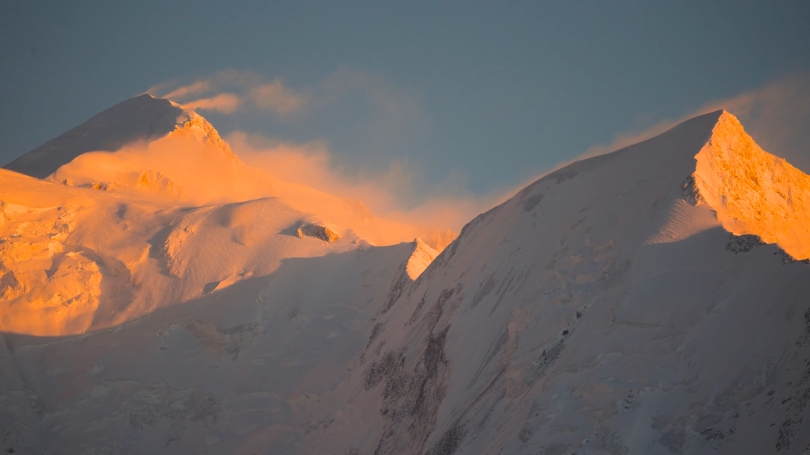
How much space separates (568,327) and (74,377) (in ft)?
88.3

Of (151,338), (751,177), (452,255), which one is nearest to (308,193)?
(151,338)

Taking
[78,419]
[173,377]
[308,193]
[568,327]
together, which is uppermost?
[308,193]

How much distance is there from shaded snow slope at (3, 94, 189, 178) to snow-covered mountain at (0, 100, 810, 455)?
13.5 feet

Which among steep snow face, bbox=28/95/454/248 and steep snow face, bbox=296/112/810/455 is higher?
steep snow face, bbox=28/95/454/248

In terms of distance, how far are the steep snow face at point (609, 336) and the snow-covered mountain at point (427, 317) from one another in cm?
7

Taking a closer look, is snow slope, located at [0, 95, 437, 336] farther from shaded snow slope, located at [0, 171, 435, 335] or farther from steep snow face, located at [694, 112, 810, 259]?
steep snow face, located at [694, 112, 810, 259]

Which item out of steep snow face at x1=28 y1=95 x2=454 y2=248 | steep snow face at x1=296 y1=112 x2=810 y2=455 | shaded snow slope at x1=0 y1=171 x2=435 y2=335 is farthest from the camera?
steep snow face at x1=28 y1=95 x2=454 y2=248

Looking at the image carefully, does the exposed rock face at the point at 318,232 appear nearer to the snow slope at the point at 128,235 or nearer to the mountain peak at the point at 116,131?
the snow slope at the point at 128,235

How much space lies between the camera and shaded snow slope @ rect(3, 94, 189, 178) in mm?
55312

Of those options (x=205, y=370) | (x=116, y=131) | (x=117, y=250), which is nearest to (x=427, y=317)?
(x=205, y=370)

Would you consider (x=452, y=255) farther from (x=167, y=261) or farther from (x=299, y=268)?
(x=167, y=261)

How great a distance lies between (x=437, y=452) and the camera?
1841 cm

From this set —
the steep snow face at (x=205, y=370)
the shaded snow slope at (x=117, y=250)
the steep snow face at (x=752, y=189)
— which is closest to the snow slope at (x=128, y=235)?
the shaded snow slope at (x=117, y=250)

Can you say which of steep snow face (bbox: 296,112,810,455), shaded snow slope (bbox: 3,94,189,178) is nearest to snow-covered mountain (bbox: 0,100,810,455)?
steep snow face (bbox: 296,112,810,455)
